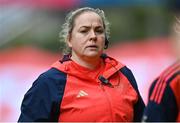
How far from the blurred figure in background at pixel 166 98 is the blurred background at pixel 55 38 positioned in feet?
15.8

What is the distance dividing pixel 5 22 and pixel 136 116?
6.20 m

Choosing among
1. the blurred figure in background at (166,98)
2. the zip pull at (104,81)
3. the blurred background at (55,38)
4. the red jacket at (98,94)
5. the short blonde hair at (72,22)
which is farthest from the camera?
the blurred background at (55,38)

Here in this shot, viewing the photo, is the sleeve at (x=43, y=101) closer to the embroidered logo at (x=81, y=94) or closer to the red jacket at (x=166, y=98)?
the embroidered logo at (x=81, y=94)

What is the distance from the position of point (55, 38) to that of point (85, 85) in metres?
7.72

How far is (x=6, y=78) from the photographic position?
9875 millimetres

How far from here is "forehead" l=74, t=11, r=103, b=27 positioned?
520 cm

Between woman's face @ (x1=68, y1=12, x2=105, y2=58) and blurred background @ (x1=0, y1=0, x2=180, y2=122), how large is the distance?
4220mm

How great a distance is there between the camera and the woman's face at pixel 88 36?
516 centimetres

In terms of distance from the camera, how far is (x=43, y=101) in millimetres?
5004

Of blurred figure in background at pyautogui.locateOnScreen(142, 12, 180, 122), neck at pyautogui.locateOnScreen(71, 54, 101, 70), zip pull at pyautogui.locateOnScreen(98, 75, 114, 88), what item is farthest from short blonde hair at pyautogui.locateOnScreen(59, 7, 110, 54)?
blurred figure in background at pyautogui.locateOnScreen(142, 12, 180, 122)

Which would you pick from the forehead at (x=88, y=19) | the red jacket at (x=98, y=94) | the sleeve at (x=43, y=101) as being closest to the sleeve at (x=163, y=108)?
the red jacket at (x=98, y=94)

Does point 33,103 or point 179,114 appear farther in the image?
point 33,103

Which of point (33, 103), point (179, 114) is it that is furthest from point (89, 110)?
point (179, 114)

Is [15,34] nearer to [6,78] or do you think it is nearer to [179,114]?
[6,78]
